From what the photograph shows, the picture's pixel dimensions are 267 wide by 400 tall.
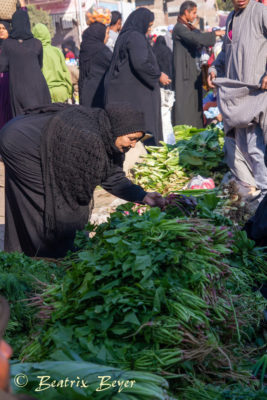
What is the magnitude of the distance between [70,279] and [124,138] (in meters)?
1.27

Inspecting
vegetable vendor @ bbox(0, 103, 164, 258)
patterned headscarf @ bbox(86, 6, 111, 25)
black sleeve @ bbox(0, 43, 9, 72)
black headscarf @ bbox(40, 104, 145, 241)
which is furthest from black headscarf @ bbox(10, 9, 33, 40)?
black headscarf @ bbox(40, 104, 145, 241)

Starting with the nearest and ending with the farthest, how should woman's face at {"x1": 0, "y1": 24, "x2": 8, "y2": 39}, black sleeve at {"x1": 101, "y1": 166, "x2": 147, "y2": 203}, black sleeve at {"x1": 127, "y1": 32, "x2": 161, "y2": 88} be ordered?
black sleeve at {"x1": 101, "y1": 166, "x2": 147, "y2": 203}, black sleeve at {"x1": 127, "y1": 32, "x2": 161, "y2": 88}, woman's face at {"x1": 0, "y1": 24, "x2": 8, "y2": 39}

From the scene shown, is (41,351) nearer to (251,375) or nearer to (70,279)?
(70,279)

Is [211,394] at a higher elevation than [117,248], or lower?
lower

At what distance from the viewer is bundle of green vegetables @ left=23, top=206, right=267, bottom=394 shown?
1702 millimetres

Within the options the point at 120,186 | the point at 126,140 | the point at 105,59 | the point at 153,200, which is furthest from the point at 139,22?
the point at 153,200

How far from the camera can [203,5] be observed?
76.1 feet

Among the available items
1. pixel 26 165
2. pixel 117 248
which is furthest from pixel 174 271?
pixel 26 165

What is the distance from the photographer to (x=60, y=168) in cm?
307

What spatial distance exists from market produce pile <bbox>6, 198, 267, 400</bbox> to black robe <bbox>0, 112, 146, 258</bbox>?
1.23m

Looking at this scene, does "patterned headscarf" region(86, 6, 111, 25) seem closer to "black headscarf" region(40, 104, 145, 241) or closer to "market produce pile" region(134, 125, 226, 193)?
"market produce pile" region(134, 125, 226, 193)

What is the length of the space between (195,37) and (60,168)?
17.0ft

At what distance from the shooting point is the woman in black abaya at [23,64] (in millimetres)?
5973

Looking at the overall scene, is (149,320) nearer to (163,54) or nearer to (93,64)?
(93,64)
